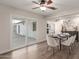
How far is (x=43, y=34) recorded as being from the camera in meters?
8.38

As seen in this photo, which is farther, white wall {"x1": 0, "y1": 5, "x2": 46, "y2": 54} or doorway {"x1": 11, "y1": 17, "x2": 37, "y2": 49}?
doorway {"x1": 11, "y1": 17, "x2": 37, "y2": 49}

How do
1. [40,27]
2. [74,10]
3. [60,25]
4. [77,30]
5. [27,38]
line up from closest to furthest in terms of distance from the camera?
[74,10]
[27,38]
[40,27]
[77,30]
[60,25]

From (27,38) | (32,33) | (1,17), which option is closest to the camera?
(1,17)

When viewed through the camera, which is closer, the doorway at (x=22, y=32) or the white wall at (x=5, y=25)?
the white wall at (x=5, y=25)

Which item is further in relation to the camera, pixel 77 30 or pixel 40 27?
pixel 77 30

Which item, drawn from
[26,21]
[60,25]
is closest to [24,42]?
[26,21]

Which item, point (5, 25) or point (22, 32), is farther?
point (22, 32)

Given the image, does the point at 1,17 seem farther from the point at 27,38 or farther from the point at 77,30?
the point at 77,30

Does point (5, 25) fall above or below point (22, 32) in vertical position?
above

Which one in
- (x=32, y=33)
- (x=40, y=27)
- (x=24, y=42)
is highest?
(x=40, y=27)

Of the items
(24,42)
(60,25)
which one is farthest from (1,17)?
(60,25)

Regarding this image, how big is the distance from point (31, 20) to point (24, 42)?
1808mm

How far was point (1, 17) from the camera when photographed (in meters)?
4.55

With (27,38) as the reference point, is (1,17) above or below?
above
